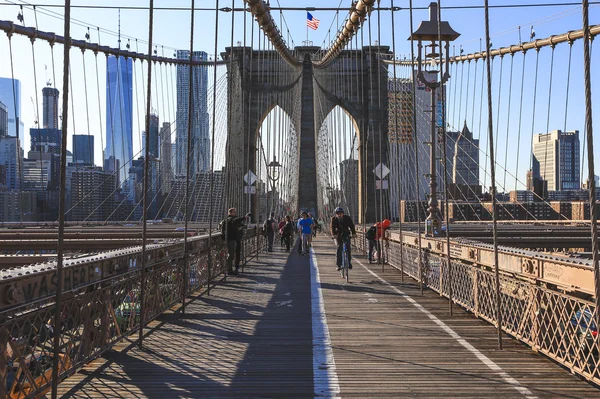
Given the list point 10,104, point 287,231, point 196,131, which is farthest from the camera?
point 10,104

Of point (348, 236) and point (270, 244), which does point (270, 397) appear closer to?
point (348, 236)

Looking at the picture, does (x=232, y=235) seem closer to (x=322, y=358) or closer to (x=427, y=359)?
(x=322, y=358)

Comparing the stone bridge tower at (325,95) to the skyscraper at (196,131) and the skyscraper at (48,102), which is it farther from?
the skyscraper at (48,102)

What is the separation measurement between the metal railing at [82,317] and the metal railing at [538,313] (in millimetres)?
3386

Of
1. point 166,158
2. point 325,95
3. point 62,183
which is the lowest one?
point 62,183

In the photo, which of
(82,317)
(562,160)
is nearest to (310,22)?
(562,160)

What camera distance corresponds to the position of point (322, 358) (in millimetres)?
5590

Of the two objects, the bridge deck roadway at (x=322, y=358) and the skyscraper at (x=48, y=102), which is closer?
the bridge deck roadway at (x=322, y=358)

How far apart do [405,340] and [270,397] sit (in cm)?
229

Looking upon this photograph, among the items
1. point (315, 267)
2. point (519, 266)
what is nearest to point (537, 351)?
point (519, 266)

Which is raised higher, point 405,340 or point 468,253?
point 468,253

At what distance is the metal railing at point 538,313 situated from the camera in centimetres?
474

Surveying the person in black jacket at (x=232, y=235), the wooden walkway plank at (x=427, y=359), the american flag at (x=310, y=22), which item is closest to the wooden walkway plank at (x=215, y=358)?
the wooden walkway plank at (x=427, y=359)

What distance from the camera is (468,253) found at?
7.98 m
